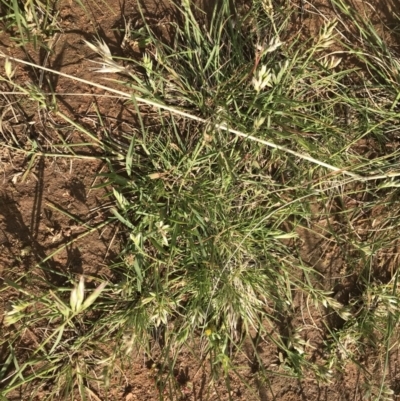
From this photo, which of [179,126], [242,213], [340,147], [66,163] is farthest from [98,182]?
[340,147]

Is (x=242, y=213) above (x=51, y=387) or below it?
above

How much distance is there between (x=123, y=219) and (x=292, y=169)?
24.8 inches

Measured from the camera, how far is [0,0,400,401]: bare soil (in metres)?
1.78

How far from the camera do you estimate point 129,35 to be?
1.89 metres

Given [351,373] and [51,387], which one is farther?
[351,373]

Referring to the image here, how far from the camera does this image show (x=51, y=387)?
67.7 inches

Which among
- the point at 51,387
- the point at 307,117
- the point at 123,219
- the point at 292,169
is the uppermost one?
the point at 307,117

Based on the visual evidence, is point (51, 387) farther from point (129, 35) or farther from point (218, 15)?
point (218, 15)

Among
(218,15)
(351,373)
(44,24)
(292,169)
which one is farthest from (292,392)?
(44,24)

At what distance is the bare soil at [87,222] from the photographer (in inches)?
70.2

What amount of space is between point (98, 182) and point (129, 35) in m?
0.54

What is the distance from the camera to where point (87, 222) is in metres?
1.82

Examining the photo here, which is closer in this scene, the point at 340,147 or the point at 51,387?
the point at 51,387

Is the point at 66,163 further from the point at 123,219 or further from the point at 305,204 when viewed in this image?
the point at 305,204
